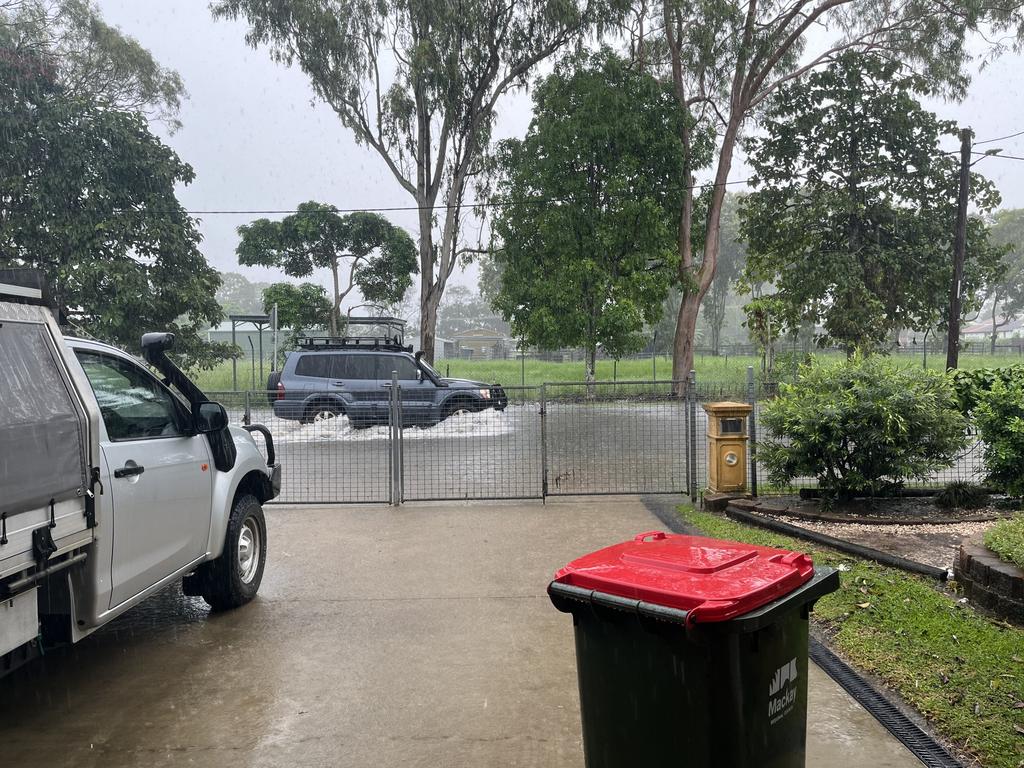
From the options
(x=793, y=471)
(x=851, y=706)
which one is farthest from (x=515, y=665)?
(x=793, y=471)

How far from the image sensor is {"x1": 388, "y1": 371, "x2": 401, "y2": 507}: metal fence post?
8.81 meters

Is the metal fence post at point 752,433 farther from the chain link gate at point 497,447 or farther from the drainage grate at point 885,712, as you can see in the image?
the drainage grate at point 885,712

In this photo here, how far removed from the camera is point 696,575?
2.49 meters

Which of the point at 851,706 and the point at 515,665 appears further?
the point at 515,665

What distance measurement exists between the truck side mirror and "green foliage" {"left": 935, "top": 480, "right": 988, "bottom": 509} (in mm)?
6488

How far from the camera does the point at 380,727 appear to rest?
3.63 m

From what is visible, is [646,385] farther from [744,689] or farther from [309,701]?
[744,689]

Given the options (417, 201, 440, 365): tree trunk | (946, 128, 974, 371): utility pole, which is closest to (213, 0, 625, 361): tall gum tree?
(417, 201, 440, 365): tree trunk

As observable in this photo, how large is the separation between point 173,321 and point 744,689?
23819mm

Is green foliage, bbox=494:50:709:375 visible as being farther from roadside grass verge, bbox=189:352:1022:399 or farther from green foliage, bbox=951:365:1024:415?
green foliage, bbox=951:365:1024:415

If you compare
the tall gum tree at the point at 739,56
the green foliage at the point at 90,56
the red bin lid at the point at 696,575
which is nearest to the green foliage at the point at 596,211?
the tall gum tree at the point at 739,56

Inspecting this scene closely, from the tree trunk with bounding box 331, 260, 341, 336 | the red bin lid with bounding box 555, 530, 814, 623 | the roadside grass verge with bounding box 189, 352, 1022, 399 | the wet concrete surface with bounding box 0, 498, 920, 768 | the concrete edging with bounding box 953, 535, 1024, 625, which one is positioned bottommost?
the wet concrete surface with bounding box 0, 498, 920, 768

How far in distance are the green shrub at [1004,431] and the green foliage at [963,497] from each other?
198 millimetres

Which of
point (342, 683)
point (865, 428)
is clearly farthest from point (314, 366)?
point (342, 683)
